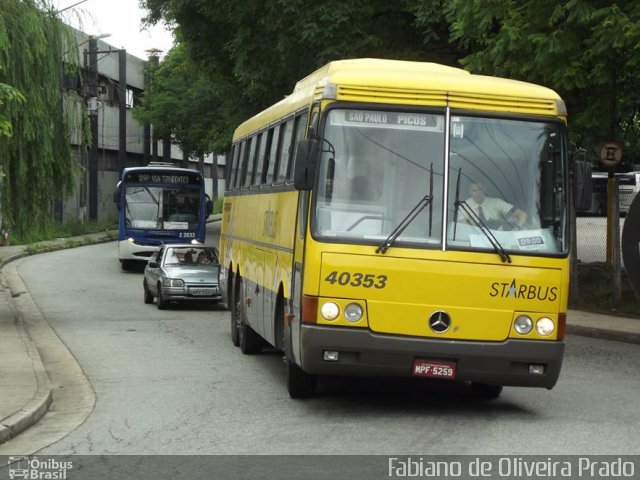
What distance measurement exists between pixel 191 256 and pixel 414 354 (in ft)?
52.9

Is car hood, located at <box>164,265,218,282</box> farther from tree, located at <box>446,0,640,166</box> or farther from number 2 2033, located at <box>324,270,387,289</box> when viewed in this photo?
number 2 2033, located at <box>324,270,387,289</box>

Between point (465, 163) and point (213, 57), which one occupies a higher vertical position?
point (213, 57)

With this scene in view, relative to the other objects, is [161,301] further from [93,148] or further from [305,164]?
[93,148]

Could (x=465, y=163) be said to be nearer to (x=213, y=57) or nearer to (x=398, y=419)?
(x=398, y=419)

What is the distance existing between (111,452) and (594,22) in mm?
12254

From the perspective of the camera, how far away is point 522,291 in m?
11.0

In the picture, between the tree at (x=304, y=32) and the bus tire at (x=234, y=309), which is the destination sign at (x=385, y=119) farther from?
the tree at (x=304, y=32)

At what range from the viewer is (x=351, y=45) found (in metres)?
26.8

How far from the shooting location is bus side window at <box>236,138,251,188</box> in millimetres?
17391

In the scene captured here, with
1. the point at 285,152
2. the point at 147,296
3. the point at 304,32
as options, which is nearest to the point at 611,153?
the point at 304,32

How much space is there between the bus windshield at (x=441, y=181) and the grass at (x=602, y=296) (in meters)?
11.3

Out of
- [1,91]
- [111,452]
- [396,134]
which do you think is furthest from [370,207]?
[1,91]

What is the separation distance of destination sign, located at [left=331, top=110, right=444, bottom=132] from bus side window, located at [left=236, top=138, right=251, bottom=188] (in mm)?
5998

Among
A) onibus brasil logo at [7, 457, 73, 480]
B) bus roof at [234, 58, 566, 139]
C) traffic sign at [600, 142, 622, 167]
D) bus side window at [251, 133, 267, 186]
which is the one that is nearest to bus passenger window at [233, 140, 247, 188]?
bus side window at [251, 133, 267, 186]
